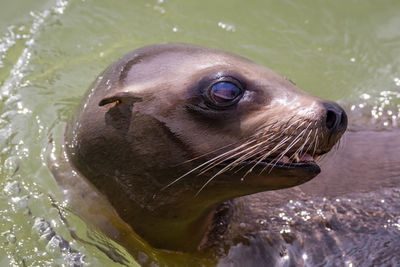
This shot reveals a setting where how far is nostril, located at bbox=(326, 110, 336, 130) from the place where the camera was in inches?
148

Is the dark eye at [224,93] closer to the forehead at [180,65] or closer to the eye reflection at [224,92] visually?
the eye reflection at [224,92]

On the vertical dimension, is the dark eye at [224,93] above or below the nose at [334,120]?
above

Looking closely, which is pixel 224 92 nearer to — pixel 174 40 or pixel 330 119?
pixel 330 119

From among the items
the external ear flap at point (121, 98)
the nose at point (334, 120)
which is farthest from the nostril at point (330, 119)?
the external ear flap at point (121, 98)

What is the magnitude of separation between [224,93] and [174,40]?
3365mm

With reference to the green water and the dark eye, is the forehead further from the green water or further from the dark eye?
the green water

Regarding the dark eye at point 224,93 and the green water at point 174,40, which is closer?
the dark eye at point 224,93

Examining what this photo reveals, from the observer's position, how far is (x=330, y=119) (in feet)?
12.4

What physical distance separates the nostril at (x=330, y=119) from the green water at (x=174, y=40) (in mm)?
2299

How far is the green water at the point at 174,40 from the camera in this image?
608cm

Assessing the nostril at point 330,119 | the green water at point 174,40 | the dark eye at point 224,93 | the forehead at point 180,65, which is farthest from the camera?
the green water at point 174,40

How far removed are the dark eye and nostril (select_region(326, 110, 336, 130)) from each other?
552 millimetres

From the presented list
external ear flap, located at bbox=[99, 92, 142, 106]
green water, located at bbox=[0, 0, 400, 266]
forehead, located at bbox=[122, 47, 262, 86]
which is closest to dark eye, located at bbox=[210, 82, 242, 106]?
forehead, located at bbox=[122, 47, 262, 86]

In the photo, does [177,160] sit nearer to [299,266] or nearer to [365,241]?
[299,266]
